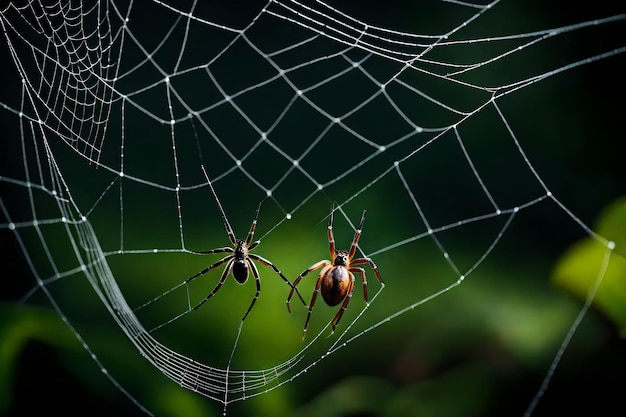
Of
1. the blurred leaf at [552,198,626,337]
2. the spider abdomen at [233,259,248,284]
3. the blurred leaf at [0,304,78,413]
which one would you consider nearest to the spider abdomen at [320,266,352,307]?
the spider abdomen at [233,259,248,284]

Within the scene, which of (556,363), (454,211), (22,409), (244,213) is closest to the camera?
(556,363)

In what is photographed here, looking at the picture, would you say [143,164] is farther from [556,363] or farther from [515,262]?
[556,363]

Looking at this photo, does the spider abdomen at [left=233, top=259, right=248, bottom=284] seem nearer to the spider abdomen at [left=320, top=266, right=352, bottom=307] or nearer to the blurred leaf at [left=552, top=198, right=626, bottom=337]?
the spider abdomen at [left=320, top=266, right=352, bottom=307]

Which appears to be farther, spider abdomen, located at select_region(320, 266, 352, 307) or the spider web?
the spider web

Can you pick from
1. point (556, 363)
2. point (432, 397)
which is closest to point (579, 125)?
point (556, 363)

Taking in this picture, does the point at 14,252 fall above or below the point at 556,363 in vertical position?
above

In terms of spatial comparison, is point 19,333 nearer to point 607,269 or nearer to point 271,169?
point 271,169

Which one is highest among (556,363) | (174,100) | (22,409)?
(174,100)
